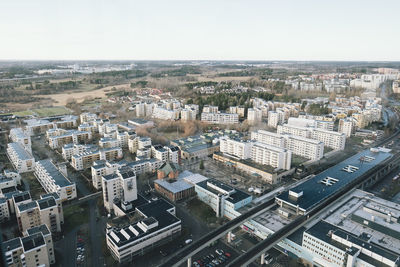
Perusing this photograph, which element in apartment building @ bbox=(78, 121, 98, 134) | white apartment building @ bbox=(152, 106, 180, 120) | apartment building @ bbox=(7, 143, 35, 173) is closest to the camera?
apartment building @ bbox=(7, 143, 35, 173)

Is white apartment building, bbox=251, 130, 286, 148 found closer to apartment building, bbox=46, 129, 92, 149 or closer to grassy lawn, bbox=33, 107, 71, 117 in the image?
apartment building, bbox=46, 129, 92, 149

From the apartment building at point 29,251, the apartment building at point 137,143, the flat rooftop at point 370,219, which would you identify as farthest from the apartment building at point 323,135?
the apartment building at point 29,251

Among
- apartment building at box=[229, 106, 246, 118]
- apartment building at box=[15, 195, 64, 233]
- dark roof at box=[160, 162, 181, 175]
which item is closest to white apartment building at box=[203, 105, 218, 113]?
apartment building at box=[229, 106, 246, 118]

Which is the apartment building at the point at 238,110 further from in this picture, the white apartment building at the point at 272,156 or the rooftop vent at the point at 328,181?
Result: the rooftop vent at the point at 328,181

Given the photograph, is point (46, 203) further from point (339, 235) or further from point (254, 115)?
point (254, 115)

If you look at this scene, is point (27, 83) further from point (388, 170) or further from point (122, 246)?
point (388, 170)

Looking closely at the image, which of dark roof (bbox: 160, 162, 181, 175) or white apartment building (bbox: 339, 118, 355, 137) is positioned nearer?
dark roof (bbox: 160, 162, 181, 175)

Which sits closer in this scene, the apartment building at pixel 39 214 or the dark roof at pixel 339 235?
the dark roof at pixel 339 235
